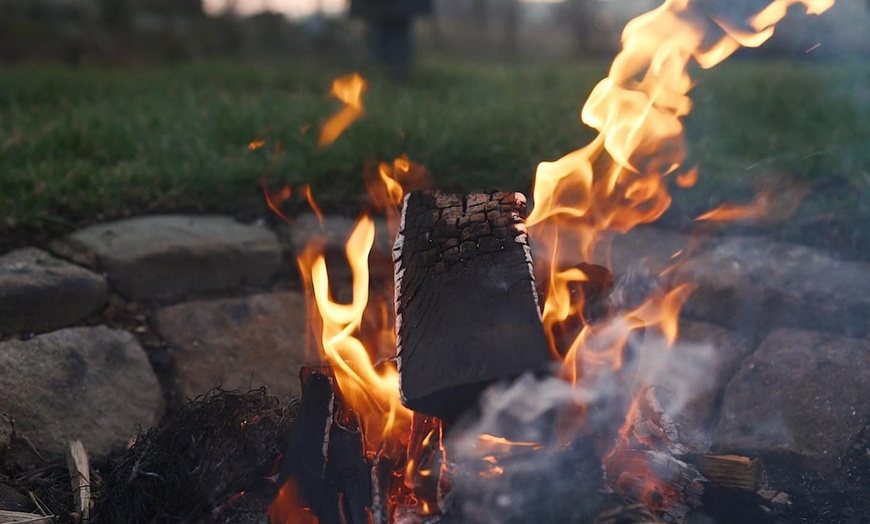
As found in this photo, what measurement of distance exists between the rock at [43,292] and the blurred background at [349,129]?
0.55 feet

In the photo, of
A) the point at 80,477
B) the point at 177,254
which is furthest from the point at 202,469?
the point at 177,254

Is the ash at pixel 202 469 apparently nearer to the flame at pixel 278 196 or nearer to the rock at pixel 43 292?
the rock at pixel 43 292

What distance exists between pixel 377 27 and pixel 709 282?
5372 mm

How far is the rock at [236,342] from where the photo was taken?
3.05 meters

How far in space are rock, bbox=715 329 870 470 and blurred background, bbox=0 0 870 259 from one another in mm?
601

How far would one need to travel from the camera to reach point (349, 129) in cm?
439

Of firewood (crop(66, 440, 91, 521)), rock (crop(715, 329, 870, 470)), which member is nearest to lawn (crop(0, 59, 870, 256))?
rock (crop(715, 329, 870, 470))

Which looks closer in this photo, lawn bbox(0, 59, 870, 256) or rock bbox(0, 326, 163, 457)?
rock bbox(0, 326, 163, 457)

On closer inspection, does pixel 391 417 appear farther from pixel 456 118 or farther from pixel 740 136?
pixel 740 136

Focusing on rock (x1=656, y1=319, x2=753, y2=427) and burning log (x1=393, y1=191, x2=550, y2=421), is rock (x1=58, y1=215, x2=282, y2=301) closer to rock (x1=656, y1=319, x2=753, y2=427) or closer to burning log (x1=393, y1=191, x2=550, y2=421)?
burning log (x1=393, y1=191, x2=550, y2=421)

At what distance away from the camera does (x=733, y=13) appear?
345cm

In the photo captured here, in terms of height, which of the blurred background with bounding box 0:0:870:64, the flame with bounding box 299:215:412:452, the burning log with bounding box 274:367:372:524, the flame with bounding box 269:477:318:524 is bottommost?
the flame with bounding box 269:477:318:524

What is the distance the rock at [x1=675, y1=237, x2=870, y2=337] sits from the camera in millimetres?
2988

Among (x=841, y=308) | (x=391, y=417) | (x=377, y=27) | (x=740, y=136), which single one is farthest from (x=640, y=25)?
(x=377, y=27)
